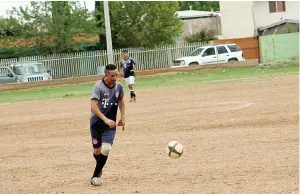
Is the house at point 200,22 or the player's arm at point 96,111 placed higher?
the house at point 200,22

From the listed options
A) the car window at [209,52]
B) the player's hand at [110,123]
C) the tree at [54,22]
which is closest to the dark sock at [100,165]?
the player's hand at [110,123]

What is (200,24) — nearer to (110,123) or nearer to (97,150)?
(97,150)

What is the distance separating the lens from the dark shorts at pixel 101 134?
1123 cm

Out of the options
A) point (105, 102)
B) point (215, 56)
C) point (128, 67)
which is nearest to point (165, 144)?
point (105, 102)

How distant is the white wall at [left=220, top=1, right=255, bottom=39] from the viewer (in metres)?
61.9

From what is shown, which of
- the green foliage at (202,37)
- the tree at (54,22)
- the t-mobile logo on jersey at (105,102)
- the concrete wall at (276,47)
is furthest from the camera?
the green foliage at (202,37)

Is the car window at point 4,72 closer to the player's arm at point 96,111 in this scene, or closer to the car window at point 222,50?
the car window at point 222,50

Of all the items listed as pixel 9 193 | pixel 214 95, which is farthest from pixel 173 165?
pixel 214 95

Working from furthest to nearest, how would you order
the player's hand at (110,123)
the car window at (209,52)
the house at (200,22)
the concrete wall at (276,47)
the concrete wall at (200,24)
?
the concrete wall at (200,24) < the house at (200,22) < the concrete wall at (276,47) < the car window at (209,52) < the player's hand at (110,123)

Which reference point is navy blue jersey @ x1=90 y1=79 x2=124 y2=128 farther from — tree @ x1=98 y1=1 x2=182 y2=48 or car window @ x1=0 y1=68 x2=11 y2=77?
tree @ x1=98 y1=1 x2=182 y2=48

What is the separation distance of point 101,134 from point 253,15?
52.0m

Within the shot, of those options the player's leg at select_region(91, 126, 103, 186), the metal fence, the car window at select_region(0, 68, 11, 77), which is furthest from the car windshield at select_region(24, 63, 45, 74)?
the player's leg at select_region(91, 126, 103, 186)

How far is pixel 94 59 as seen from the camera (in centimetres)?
5181

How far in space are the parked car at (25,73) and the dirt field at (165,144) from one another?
1947cm
